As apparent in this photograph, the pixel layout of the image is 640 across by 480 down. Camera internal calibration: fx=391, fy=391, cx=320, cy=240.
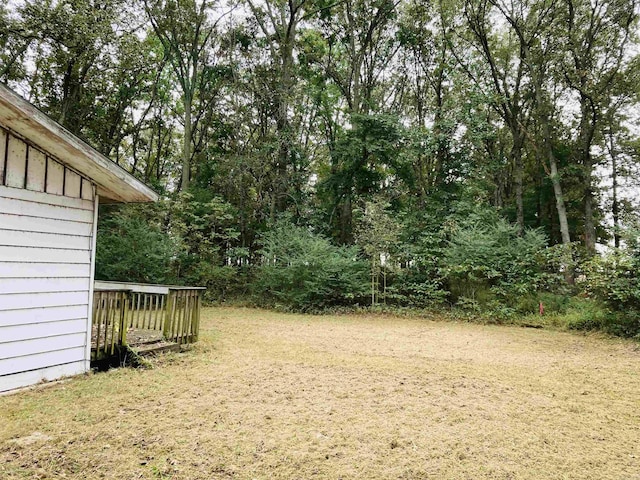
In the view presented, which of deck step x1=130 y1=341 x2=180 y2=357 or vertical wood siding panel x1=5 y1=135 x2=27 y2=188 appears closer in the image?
vertical wood siding panel x1=5 y1=135 x2=27 y2=188

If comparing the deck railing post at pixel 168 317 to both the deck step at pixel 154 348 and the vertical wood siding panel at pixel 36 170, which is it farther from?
the vertical wood siding panel at pixel 36 170

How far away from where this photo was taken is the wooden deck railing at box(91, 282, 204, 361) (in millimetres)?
5129

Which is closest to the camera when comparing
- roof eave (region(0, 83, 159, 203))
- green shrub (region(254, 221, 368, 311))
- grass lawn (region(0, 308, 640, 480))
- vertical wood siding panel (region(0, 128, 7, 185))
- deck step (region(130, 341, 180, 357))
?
grass lawn (region(0, 308, 640, 480))

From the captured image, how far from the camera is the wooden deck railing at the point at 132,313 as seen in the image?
16.8ft

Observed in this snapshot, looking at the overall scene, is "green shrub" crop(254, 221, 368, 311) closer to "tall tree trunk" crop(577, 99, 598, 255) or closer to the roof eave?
the roof eave

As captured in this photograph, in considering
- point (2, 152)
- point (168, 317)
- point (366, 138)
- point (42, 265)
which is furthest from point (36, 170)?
point (366, 138)

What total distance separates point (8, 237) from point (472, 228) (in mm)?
12240

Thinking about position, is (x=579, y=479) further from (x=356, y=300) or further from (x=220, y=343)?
(x=356, y=300)

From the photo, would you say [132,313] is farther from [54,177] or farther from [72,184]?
[54,177]

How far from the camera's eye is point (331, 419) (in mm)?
3721

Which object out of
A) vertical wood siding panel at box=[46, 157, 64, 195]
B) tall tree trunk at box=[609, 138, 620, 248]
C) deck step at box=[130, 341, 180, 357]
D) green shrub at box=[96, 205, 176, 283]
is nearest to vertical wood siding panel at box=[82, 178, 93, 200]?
vertical wood siding panel at box=[46, 157, 64, 195]

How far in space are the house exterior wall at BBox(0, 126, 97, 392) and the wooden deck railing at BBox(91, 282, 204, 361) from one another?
9.6 inches

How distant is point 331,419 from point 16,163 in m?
4.24

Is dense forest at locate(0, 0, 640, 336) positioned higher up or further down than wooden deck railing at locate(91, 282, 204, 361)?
higher up
